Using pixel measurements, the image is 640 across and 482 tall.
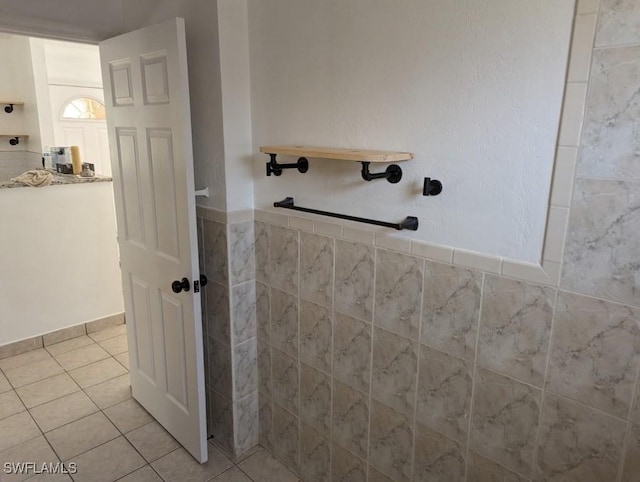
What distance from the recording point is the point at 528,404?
1.26m

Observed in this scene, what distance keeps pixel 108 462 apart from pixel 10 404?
2.96ft

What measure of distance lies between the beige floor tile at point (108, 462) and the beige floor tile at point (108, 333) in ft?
4.29

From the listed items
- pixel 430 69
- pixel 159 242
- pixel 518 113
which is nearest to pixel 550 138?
pixel 518 113

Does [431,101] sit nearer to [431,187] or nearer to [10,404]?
[431,187]

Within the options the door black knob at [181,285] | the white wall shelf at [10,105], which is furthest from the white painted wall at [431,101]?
the white wall shelf at [10,105]

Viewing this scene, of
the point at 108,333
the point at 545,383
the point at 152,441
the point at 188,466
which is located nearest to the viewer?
the point at 545,383

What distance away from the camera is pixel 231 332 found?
2.03m

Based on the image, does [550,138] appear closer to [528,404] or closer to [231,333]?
[528,404]

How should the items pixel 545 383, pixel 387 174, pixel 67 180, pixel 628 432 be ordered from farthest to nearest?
1. pixel 67 180
2. pixel 387 174
3. pixel 545 383
4. pixel 628 432

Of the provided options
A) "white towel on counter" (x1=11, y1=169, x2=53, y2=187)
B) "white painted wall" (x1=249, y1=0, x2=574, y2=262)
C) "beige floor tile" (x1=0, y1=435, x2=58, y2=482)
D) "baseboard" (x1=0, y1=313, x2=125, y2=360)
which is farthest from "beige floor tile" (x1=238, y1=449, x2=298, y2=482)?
"white towel on counter" (x1=11, y1=169, x2=53, y2=187)

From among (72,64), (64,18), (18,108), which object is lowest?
(18,108)

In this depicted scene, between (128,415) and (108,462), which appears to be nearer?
(108,462)

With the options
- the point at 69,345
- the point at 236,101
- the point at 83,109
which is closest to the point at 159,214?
the point at 236,101

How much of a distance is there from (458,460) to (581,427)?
420 millimetres
